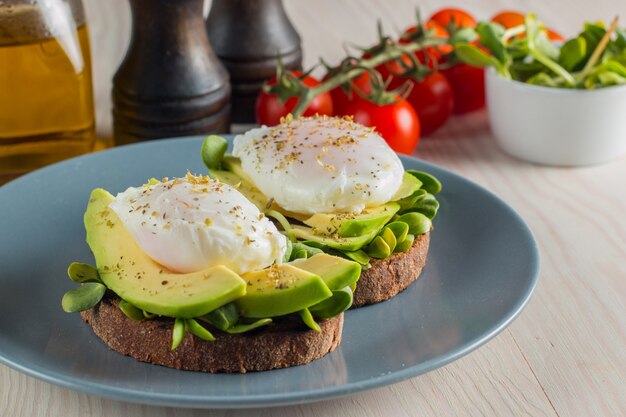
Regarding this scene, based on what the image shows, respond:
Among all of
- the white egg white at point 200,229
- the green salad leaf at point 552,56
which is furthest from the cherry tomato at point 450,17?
the white egg white at point 200,229

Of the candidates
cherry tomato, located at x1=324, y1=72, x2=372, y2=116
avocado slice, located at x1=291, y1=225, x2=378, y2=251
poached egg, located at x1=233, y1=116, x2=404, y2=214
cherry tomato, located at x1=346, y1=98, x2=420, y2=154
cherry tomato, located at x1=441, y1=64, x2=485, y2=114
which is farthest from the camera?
cherry tomato, located at x1=441, y1=64, x2=485, y2=114

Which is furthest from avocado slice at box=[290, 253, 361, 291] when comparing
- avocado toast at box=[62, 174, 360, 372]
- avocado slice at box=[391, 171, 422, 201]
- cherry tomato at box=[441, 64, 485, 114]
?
cherry tomato at box=[441, 64, 485, 114]

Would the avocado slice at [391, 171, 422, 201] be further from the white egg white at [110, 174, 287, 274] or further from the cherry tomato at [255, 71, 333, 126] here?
the cherry tomato at [255, 71, 333, 126]

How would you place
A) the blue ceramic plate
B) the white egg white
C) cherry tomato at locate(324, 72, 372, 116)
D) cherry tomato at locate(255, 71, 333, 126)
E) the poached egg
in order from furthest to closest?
1. cherry tomato at locate(324, 72, 372, 116)
2. cherry tomato at locate(255, 71, 333, 126)
3. the poached egg
4. the white egg white
5. the blue ceramic plate

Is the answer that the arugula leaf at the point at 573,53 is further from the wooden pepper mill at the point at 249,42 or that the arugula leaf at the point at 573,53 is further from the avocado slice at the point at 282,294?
the avocado slice at the point at 282,294

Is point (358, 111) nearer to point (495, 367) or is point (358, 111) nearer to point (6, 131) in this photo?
point (6, 131)

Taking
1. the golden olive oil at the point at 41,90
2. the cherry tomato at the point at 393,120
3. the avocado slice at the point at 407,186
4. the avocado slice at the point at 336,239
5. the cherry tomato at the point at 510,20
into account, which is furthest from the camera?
the cherry tomato at the point at 510,20
